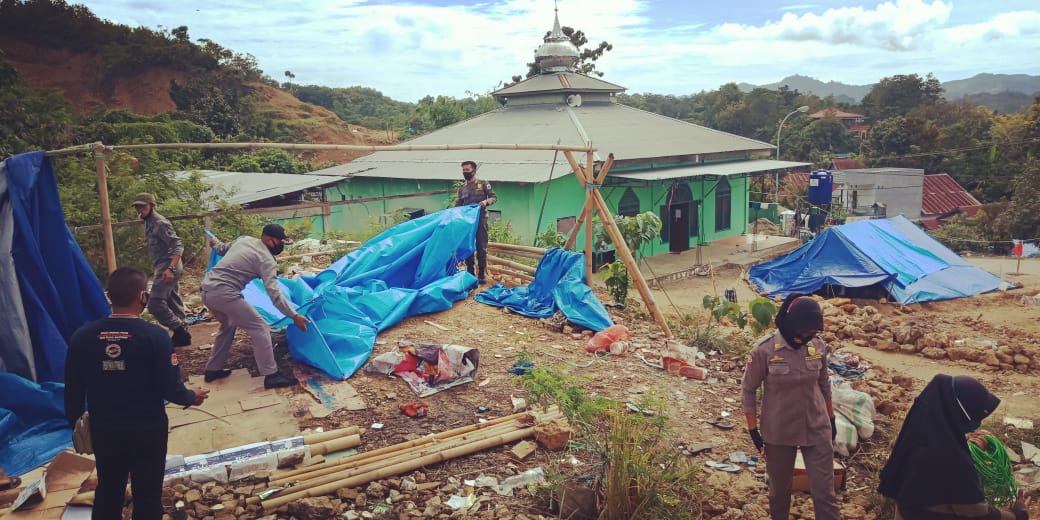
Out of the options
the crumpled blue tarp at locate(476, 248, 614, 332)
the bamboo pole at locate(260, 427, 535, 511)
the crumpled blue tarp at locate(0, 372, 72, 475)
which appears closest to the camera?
→ the bamboo pole at locate(260, 427, 535, 511)

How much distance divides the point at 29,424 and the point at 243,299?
1.68 metres

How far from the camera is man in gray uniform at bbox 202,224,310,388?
5.54m

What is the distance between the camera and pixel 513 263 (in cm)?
1023

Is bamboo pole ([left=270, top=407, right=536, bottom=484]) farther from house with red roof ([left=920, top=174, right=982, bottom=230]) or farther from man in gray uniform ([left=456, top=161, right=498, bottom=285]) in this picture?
house with red roof ([left=920, top=174, right=982, bottom=230])

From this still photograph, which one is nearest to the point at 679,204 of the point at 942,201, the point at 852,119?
the point at 942,201

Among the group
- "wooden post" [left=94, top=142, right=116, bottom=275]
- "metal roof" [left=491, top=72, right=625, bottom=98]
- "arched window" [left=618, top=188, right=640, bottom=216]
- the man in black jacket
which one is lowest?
"arched window" [left=618, top=188, right=640, bottom=216]

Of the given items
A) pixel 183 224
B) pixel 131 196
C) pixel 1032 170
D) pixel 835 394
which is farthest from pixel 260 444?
pixel 1032 170

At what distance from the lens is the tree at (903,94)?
55312 mm

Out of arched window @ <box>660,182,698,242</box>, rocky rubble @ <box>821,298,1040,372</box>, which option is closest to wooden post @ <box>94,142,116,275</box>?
rocky rubble @ <box>821,298,1040,372</box>

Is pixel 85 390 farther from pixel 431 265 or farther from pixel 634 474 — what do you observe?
pixel 431 265

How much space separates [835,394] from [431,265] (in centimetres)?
469

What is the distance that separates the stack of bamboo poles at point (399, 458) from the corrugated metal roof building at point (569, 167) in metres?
11.0

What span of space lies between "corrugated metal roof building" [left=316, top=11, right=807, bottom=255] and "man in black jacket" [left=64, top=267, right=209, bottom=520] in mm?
12806

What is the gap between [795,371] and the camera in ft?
12.8
